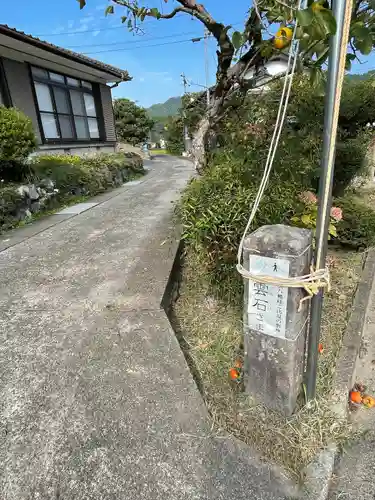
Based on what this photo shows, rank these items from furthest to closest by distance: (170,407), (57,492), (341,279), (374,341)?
(341,279)
(374,341)
(170,407)
(57,492)

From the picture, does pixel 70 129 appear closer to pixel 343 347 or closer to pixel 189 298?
pixel 189 298

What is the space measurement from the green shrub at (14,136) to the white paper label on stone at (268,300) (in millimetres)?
4917

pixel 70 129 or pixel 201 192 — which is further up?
pixel 70 129

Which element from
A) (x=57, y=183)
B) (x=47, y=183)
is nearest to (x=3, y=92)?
(x=57, y=183)

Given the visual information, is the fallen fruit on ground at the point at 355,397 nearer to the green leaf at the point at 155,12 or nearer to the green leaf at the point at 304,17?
the green leaf at the point at 304,17

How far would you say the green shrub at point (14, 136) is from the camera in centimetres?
474

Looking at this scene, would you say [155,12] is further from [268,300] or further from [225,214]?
[268,300]

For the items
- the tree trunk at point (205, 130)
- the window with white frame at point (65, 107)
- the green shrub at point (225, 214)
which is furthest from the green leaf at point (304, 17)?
the window with white frame at point (65, 107)

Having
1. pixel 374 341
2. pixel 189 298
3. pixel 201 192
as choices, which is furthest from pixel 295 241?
pixel 374 341

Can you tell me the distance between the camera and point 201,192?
2.58 meters

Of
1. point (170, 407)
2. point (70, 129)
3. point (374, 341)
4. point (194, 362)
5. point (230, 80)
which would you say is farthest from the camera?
point (70, 129)

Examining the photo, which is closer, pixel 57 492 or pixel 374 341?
pixel 57 492

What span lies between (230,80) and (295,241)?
216 centimetres

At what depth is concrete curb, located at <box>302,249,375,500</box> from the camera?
1323 mm
